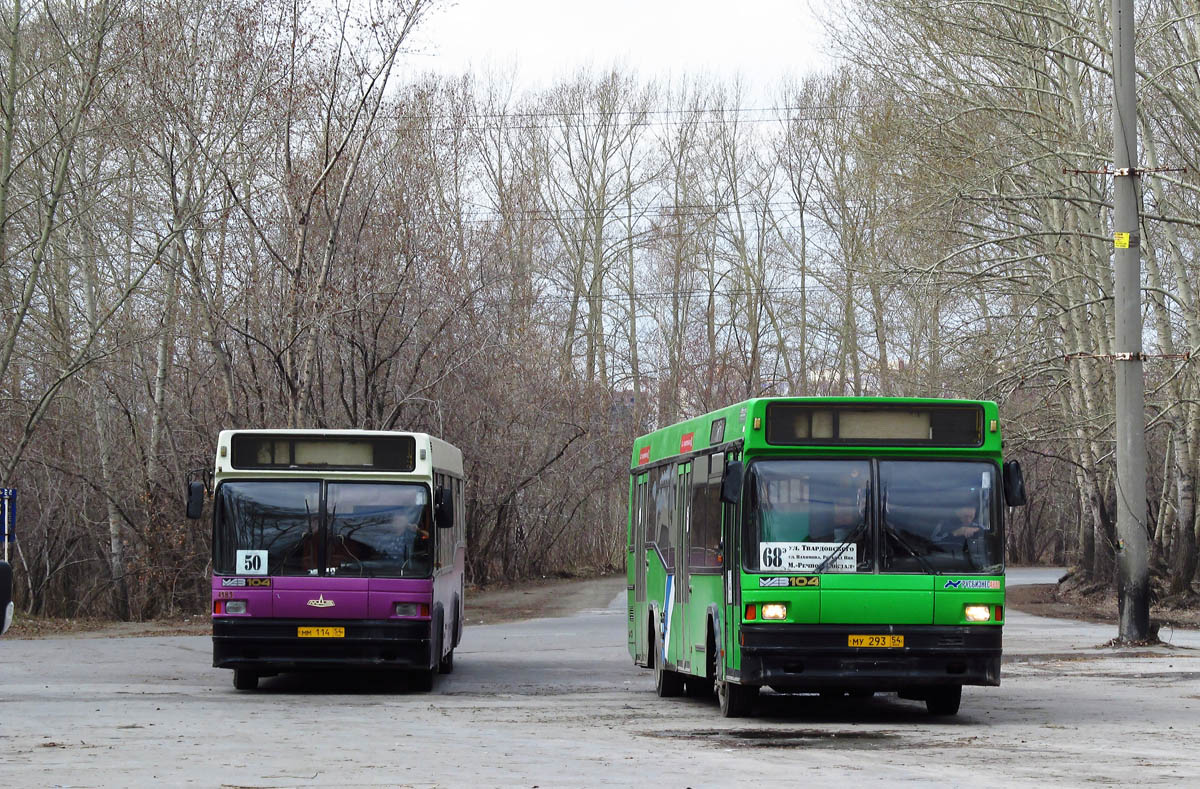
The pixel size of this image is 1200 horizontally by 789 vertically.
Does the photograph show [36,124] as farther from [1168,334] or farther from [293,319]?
[1168,334]

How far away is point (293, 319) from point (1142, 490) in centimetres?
1557

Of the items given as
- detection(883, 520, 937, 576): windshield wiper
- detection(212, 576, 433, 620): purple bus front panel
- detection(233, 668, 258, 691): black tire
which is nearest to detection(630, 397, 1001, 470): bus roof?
detection(883, 520, 937, 576): windshield wiper

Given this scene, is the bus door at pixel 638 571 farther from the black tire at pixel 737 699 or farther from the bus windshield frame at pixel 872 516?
the bus windshield frame at pixel 872 516

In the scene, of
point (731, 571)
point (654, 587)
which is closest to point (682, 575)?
point (654, 587)

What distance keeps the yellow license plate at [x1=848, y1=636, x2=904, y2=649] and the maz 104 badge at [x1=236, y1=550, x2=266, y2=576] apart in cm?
643

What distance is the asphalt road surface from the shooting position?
10078 mm

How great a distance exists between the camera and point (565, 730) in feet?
42.8

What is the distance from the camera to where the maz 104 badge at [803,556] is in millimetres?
13289

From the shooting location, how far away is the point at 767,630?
13.2m

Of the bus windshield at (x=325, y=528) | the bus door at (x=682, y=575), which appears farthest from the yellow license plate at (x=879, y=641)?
the bus windshield at (x=325, y=528)

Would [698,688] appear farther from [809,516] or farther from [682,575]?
[809,516]

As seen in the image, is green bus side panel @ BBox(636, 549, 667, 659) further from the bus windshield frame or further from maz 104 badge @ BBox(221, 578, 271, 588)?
maz 104 badge @ BBox(221, 578, 271, 588)

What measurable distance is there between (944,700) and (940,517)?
5.87ft

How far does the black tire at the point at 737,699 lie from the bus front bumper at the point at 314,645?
12.5 feet
